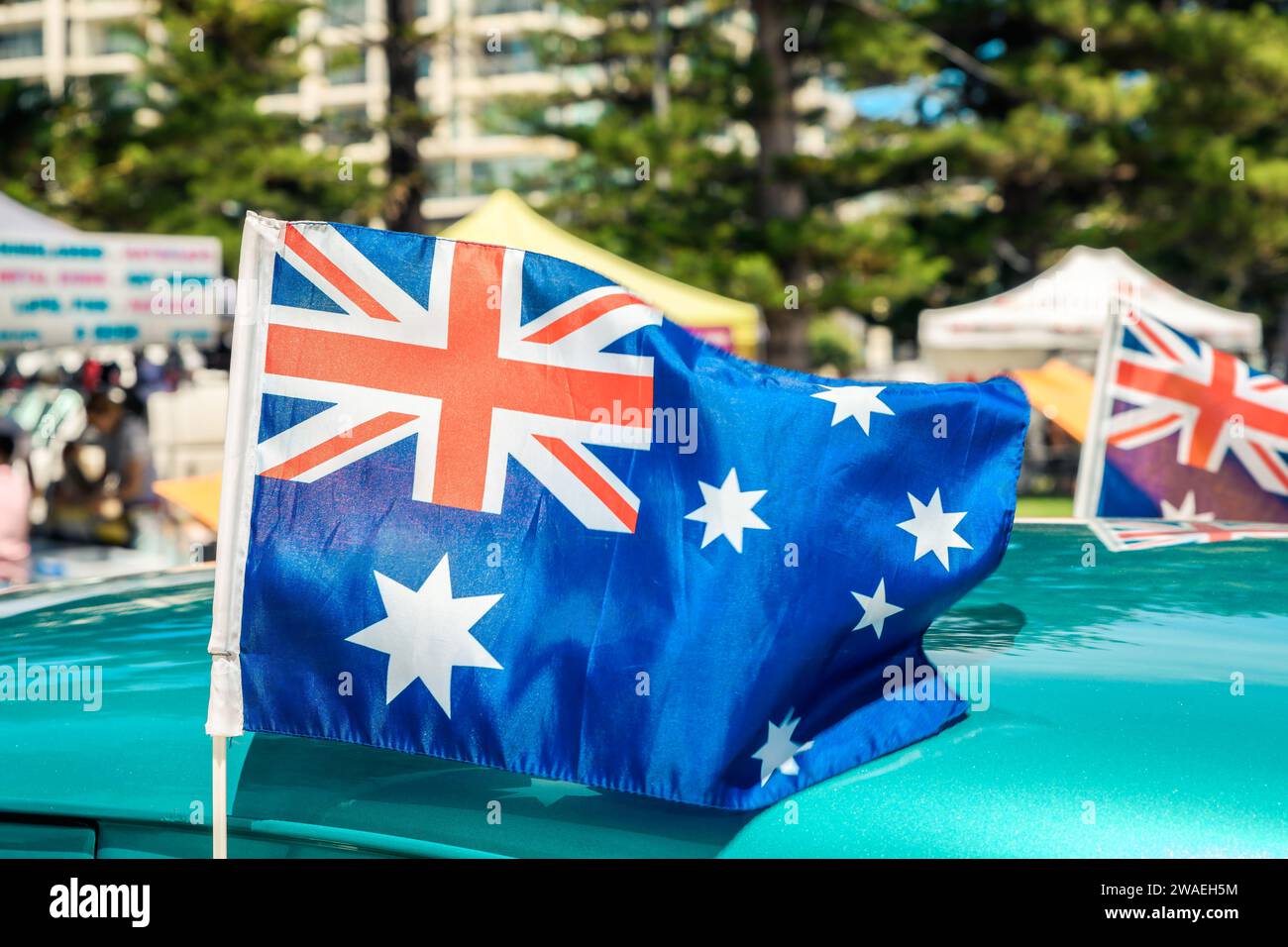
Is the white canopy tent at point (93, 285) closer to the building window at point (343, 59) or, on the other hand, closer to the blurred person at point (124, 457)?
the blurred person at point (124, 457)

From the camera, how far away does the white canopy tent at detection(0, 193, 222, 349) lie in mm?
10211

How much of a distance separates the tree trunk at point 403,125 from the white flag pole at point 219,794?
55.8ft

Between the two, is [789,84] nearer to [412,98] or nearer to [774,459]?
[412,98]

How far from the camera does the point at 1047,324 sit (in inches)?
599

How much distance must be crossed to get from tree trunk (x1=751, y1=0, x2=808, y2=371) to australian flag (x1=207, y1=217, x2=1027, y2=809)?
14.8 m

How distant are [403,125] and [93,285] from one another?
8360 millimetres

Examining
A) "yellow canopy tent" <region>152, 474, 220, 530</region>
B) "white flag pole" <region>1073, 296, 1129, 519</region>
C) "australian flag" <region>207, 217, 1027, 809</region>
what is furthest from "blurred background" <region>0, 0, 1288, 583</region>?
"australian flag" <region>207, 217, 1027, 809</region>

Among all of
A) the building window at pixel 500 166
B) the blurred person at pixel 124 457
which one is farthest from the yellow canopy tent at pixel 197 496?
the building window at pixel 500 166

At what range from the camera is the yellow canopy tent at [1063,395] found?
5996 mm

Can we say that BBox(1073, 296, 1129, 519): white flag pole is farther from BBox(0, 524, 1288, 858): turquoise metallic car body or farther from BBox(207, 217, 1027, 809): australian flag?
BBox(207, 217, 1027, 809): australian flag

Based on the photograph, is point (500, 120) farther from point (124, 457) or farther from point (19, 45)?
point (19, 45)

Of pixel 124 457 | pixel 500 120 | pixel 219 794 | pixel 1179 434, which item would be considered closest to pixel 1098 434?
pixel 1179 434

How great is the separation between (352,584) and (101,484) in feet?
28.8
